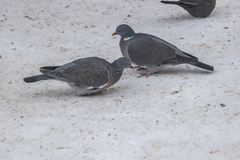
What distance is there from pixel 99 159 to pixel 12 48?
11.2 feet

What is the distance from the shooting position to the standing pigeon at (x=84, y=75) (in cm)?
453

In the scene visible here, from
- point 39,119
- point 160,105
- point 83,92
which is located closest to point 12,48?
point 83,92

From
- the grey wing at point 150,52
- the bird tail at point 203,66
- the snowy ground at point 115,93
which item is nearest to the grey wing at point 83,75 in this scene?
the snowy ground at point 115,93

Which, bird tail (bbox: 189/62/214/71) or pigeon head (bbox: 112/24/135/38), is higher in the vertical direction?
pigeon head (bbox: 112/24/135/38)

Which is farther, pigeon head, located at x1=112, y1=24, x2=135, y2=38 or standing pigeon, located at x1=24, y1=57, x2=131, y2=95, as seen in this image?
pigeon head, located at x1=112, y1=24, x2=135, y2=38

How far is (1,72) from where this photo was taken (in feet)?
17.5

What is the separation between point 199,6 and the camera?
7012 millimetres

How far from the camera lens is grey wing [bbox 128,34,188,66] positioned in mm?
5184

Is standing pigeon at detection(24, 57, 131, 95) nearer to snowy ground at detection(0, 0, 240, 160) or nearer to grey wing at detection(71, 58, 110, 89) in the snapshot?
grey wing at detection(71, 58, 110, 89)

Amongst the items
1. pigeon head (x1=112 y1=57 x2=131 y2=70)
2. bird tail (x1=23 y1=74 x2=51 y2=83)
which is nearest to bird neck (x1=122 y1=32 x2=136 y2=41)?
pigeon head (x1=112 y1=57 x2=131 y2=70)

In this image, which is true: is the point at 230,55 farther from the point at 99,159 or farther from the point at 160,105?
the point at 99,159

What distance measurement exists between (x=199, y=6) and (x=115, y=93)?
10.3 feet

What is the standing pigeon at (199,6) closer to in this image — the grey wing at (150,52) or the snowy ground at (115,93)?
the snowy ground at (115,93)

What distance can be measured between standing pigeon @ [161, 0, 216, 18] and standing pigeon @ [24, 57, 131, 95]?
3032mm
